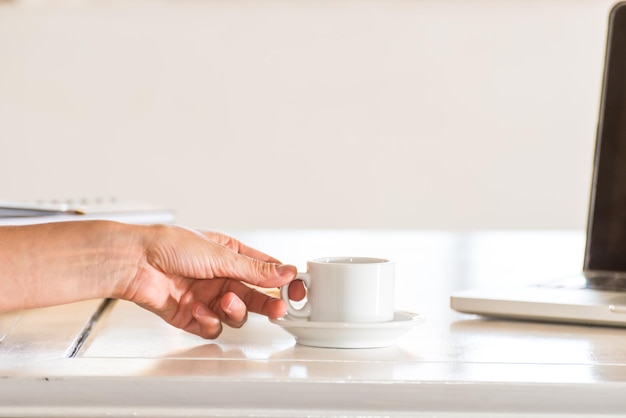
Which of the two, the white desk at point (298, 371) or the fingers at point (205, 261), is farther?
the fingers at point (205, 261)

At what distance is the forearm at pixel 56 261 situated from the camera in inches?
30.3

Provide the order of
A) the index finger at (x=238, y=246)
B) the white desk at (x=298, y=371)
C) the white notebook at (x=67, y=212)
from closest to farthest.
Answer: the white desk at (x=298, y=371) → the index finger at (x=238, y=246) → the white notebook at (x=67, y=212)

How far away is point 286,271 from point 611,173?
0.56 m

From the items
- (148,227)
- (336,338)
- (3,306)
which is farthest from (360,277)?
(3,306)

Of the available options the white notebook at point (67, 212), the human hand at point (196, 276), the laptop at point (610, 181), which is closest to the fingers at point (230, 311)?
the human hand at point (196, 276)

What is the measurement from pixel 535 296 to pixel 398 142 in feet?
11.4

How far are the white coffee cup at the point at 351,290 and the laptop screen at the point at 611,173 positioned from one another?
48cm

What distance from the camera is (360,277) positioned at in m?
0.77

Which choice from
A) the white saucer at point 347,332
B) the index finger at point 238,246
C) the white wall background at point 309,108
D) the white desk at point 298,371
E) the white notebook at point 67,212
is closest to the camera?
the white desk at point 298,371

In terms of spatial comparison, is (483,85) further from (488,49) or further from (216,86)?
(216,86)

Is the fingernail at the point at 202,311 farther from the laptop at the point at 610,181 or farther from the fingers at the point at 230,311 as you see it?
the laptop at the point at 610,181

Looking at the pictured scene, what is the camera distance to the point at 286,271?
0.81m

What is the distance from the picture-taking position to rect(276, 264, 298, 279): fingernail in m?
0.81

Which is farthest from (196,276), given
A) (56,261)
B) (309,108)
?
(309,108)
